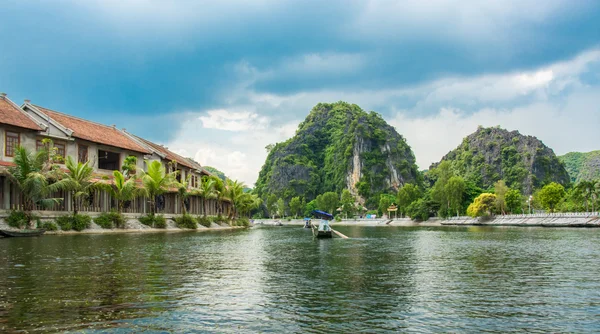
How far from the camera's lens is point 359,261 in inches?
851

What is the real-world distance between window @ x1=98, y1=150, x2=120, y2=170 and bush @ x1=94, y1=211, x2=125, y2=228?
919 centimetres

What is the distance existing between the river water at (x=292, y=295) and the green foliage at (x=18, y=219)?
616 inches

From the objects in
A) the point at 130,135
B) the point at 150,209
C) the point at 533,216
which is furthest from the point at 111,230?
the point at 533,216

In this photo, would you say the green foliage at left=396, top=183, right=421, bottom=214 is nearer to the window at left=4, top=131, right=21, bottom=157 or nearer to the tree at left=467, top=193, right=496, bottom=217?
the tree at left=467, top=193, right=496, bottom=217

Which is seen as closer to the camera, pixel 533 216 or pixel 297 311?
pixel 297 311

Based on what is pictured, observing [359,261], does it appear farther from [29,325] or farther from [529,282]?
[29,325]

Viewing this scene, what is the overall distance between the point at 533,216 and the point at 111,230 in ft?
242

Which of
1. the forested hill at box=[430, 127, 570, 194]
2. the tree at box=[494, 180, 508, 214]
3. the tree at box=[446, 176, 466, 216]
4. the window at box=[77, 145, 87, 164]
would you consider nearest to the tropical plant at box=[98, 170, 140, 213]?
the window at box=[77, 145, 87, 164]

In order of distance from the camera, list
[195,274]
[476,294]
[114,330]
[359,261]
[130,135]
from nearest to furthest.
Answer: [114,330], [476,294], [195,274], [359,261], [130,135]

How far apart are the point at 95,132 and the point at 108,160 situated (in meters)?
3.92

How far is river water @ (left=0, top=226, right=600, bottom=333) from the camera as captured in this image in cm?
965

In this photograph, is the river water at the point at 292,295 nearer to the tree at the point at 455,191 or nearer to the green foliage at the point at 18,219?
the green foliage at the point at 18,219

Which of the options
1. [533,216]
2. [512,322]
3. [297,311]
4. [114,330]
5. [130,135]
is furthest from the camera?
[533,216]

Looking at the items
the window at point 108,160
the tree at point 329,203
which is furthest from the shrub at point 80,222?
the tree at point 329,203
